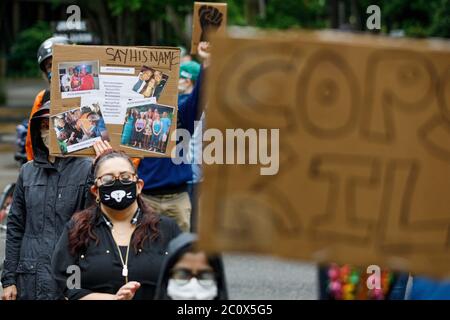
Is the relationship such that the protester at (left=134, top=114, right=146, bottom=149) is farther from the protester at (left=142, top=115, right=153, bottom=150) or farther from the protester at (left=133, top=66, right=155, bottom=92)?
the protester at (left=133, top=66, right=155, bottom=92)

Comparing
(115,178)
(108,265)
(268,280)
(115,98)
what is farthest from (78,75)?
(268,280)

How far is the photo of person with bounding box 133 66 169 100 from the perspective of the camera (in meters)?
5.93

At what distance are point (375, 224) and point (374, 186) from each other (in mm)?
102

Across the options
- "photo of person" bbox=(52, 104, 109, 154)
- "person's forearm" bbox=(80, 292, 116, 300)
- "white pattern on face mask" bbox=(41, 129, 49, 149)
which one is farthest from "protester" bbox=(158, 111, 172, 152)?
"person's forearm" bbox=(80, 292, 116, 300)

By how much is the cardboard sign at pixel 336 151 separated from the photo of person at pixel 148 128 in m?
2.77

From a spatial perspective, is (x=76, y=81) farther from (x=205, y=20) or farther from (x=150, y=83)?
(x=205, y=20)

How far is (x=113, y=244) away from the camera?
4.98m

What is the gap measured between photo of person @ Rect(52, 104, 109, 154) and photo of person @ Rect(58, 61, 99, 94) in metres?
0.11

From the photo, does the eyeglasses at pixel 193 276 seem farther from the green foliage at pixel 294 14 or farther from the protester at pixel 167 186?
the green foliage at pixel 294 14

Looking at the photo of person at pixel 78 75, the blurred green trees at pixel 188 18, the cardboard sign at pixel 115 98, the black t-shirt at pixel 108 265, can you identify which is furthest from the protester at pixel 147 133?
the blurred green trees at pixel 188 18

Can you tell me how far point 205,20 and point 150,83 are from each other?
5.36 feet

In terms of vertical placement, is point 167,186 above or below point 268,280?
above

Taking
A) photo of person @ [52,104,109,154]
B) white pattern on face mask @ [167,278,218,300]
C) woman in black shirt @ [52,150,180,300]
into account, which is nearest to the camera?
white pattern on face mask @ [167,278,218,300]
